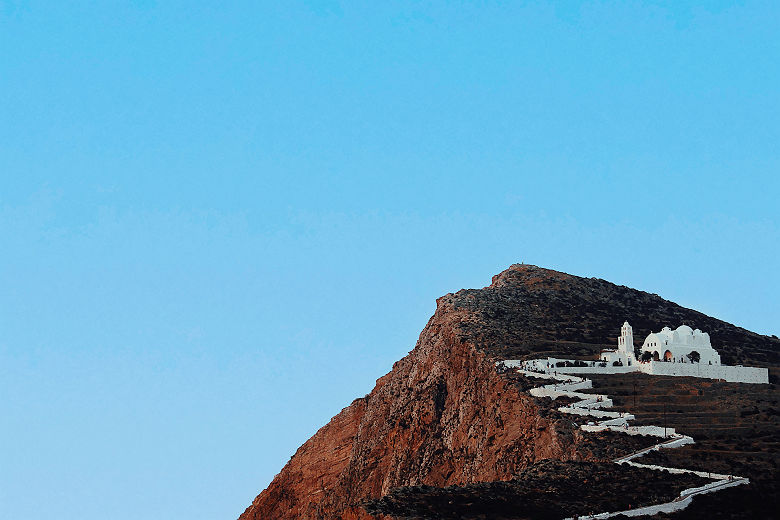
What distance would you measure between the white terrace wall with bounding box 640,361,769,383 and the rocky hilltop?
11.1 feet

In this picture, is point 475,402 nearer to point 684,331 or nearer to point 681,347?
point 681,347

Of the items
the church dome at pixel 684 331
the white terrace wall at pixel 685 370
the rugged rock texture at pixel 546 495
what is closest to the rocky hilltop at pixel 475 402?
the white terrace wall at pixel 685 370

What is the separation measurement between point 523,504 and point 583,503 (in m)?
2.76

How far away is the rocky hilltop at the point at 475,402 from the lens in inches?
3310

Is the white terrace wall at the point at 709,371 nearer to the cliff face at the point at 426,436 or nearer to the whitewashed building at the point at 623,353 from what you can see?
the whitewashed building at the point at 623,353

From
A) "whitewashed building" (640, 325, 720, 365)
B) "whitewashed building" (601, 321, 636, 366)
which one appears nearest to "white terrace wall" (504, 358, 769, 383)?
"whitewashed building" (601, 321, 636, 366)

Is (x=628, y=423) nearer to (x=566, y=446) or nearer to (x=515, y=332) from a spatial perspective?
(x=566, y=446)

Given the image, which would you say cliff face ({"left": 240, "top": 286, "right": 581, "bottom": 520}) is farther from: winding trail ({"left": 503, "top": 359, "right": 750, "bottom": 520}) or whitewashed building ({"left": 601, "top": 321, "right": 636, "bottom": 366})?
whitewashed building ({"left": 601, "top": 321, "right": 636, "bottom": 366})

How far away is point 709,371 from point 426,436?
1992 cm

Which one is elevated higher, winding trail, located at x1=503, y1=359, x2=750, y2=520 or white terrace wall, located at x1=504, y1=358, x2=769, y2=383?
white terrace wall, located at x1=504, y1=358, x2=769, y2=383

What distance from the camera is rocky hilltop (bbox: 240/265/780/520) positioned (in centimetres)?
8406

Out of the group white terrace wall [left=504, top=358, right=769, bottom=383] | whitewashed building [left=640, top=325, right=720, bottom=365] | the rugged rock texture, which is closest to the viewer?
the rugged rock texture

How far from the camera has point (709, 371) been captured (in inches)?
3799

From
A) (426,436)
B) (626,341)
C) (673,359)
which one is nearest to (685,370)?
(673,359)
